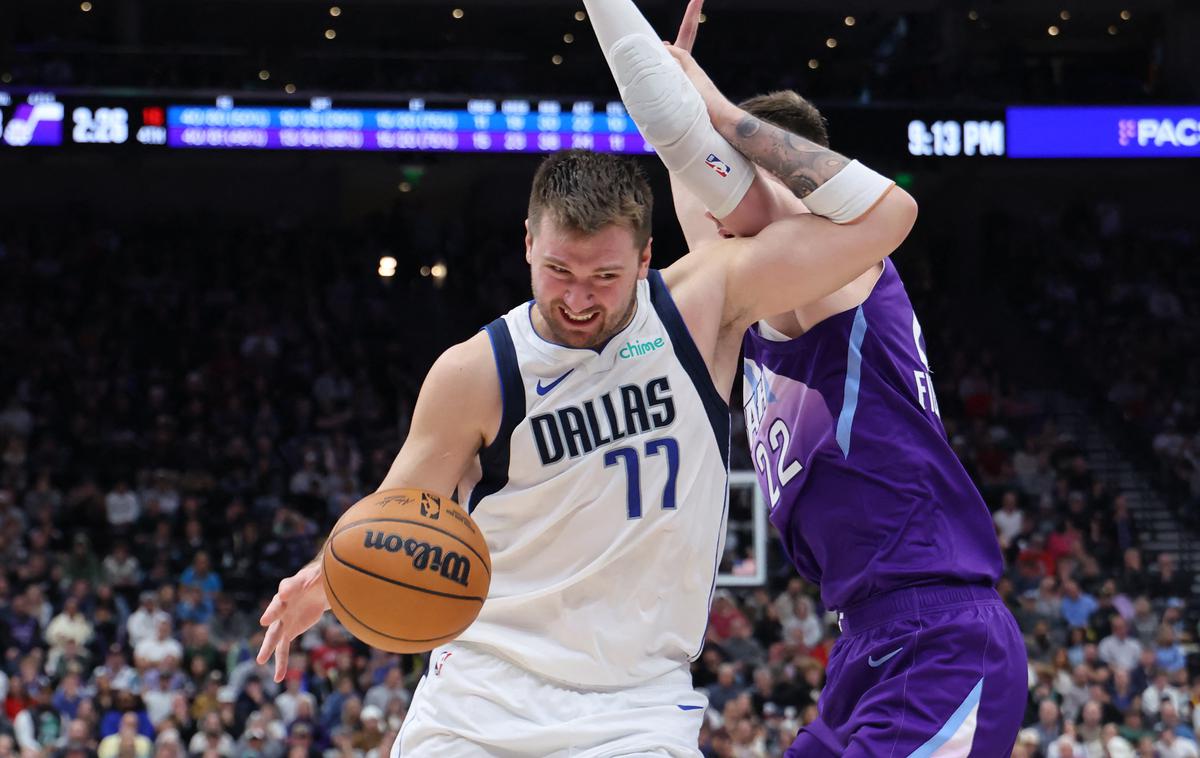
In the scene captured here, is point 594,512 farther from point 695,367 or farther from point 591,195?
point 591,195

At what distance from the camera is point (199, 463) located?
56.7 ft

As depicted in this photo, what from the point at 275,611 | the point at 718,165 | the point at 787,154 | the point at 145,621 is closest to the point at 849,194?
the point at 787,154

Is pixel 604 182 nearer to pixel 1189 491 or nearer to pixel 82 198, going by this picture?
pixel 1189 491

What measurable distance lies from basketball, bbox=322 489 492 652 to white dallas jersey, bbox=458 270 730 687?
191 mm

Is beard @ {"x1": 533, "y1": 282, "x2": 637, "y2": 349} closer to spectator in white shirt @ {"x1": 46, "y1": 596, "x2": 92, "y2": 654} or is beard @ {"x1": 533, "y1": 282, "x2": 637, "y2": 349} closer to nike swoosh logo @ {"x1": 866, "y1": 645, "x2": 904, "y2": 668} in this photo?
nike swoosh logo @ {"x1": 866, "y1": 645, "x2": 904, "y2": 668}

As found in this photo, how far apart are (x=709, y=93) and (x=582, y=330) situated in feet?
3.05

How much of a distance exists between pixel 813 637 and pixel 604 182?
37.7 feet

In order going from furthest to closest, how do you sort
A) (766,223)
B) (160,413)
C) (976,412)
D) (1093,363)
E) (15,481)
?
1. (1093,363)
2. (976,412)
3. (160,413)
4. (15,481)
5. (766,223)

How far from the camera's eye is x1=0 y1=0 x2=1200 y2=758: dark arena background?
1331cm

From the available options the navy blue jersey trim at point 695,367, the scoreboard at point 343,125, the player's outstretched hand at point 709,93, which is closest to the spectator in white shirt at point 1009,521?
the scoreboard at point 343,125

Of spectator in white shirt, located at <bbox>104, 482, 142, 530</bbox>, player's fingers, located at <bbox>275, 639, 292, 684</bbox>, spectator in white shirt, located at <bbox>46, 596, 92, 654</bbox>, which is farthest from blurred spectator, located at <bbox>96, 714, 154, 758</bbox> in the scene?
player's fingers, located at <bbox>275, 639, 292, 684</bbox>

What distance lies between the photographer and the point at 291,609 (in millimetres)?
3502

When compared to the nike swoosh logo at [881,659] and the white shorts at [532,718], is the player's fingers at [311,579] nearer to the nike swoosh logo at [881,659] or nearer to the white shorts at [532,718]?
the white shorts at [532,718]

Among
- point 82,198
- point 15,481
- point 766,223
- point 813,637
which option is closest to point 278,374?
point 15,481
